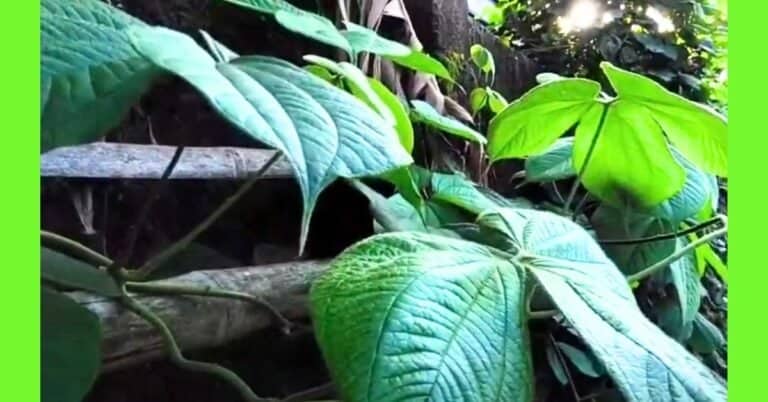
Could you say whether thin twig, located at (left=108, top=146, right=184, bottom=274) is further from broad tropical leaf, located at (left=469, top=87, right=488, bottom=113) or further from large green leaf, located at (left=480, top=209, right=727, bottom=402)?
broad tropical leaf, located at (left=469, top=87, right=488, bottom=113)

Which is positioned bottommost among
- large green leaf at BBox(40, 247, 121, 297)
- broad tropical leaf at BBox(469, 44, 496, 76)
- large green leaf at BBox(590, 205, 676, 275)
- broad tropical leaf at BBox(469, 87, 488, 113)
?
large green leaf at BBox(590, 205, 676, 275)

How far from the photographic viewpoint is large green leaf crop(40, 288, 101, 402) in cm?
35

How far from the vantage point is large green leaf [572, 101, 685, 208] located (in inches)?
25.9

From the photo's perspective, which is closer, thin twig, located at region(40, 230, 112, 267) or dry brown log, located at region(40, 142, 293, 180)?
thin twig, located at region(40, 230, 112, 267)

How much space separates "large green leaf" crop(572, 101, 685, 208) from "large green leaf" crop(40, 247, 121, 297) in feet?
1.35

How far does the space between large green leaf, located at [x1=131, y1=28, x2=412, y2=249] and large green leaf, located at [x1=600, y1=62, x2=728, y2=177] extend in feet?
1.05

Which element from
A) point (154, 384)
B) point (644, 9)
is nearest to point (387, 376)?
point (154, 384)

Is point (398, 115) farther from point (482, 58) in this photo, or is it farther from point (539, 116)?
point (482, 58)

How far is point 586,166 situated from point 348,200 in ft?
0.69

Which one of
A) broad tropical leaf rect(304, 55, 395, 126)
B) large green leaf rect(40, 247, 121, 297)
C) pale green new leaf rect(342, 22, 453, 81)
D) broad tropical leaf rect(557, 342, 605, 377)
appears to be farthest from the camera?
broad tropical leaf rect(557, 342, 605, 377)

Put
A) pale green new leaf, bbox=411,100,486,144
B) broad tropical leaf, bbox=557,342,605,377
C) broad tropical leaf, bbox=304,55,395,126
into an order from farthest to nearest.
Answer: broad tropical leaf, bbox=557,342,605,377
pale green new leaf, bbox=411,100,486,144
broad tropical leaf, bbox=304,55,395,126

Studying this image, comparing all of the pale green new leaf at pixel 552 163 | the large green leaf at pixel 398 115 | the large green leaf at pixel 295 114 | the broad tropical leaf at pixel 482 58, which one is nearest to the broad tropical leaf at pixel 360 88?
the large green leaf at pixel 398 115

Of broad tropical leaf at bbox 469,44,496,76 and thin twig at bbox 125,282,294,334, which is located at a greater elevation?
broad tropical leaf at bbox 469,44,496,76
